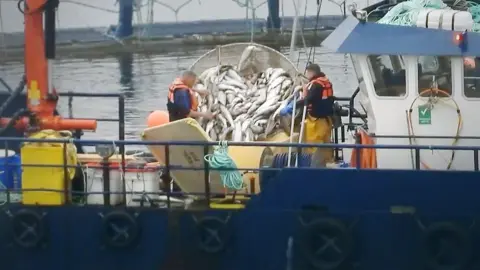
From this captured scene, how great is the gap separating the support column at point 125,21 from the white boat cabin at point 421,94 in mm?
32827

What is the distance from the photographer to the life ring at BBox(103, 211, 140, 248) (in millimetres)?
9820

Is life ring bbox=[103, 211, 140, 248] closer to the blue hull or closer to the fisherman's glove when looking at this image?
the blue hull

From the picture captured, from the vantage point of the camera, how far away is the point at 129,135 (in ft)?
78.2

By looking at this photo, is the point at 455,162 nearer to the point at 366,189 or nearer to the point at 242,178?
the point at 366,189

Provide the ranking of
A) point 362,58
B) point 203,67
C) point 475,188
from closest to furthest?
point 475,188, point 362,58, point 203,67

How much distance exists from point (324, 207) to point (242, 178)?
844mm

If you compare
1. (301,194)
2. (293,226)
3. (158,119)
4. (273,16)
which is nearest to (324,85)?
(301,194)

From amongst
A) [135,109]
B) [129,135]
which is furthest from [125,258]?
[135,109]

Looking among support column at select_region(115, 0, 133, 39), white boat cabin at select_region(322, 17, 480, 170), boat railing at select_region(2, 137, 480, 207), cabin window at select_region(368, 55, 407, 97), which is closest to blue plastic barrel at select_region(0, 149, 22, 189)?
boat railing at select_region(2, 137, 480, 207)

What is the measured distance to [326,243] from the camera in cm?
951

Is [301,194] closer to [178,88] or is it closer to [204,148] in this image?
[204,148]

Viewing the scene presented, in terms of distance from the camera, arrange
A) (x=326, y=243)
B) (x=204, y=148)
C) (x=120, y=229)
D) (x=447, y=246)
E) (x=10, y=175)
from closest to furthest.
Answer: (x=447, y=246)
(x=326, y=243)
(x=204, y=148)
(x=120, y=229)
(x=10, y=175)

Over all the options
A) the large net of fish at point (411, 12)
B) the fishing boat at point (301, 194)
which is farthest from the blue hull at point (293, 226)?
the large net of fish at point (411, 12)

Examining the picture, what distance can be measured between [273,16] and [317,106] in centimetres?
2945
